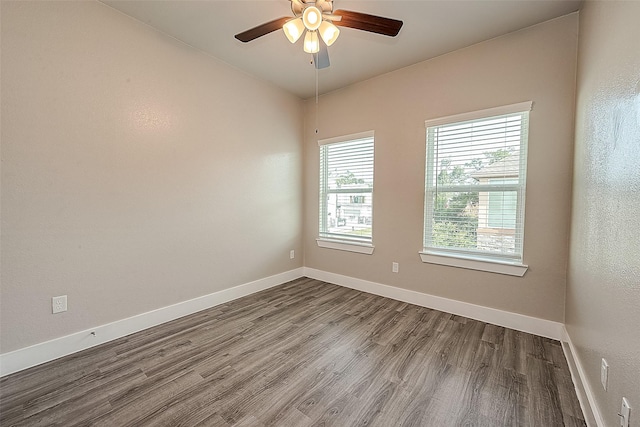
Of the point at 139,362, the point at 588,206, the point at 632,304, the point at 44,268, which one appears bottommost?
the point at 139,362

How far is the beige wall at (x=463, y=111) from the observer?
2.27 m

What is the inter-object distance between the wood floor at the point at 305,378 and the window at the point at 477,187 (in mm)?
745

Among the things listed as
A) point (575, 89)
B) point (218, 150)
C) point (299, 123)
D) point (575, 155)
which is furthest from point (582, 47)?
point (218, 150)

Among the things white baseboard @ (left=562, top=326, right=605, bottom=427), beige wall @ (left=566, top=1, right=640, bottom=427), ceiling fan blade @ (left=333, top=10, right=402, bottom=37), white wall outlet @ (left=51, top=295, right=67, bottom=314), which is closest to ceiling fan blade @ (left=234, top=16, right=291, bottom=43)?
ceiling fan blade @ (left=333, top=10, right=402, bottom=37)

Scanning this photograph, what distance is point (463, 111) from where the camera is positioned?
272 cm

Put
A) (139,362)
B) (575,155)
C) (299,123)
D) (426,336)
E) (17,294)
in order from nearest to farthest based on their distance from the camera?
(17,294)
(139,362)
(575,155)
(426,336)
(299,123)

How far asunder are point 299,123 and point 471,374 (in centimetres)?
367

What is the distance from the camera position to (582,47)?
79.8 inches

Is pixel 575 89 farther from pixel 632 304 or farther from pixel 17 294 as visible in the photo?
pixel 17 294

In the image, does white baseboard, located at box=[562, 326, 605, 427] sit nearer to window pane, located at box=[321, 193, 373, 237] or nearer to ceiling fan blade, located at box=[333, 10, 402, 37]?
window pane, located at box=[321, 193, 373, 237]

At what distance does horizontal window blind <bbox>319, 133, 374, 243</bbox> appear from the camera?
3.56 metres

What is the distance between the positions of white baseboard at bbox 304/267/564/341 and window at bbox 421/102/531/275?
43 centimetres

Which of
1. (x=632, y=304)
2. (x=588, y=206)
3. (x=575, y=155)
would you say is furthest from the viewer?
(x=575, y=155)

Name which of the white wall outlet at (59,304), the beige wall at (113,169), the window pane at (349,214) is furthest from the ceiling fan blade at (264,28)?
the white wall outlet at (59,304)
